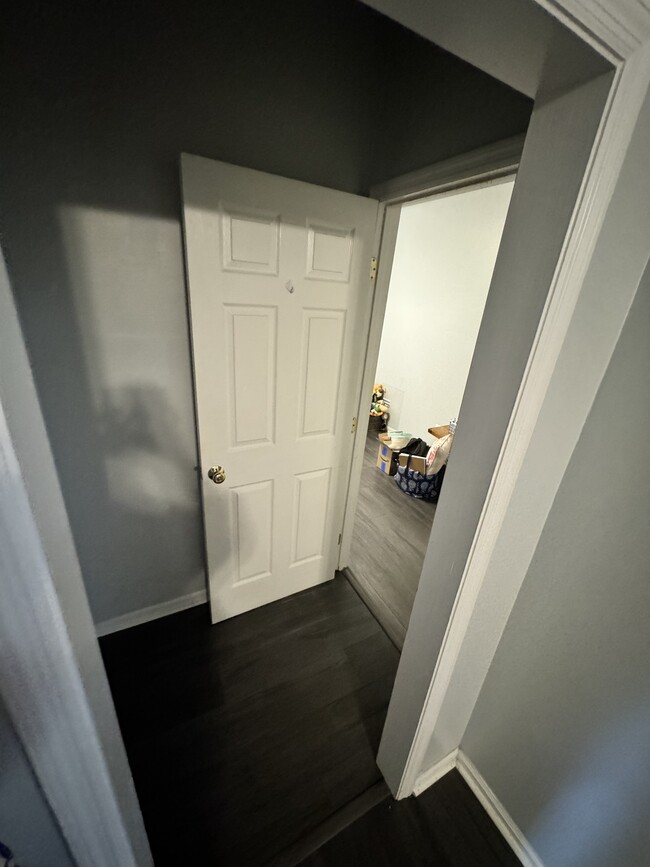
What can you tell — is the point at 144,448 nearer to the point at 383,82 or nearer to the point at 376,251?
the point at 376,251

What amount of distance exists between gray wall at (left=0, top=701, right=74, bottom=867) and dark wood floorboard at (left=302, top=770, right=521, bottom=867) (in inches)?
36.7

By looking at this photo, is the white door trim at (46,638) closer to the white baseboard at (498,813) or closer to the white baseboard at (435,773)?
the white baseboard at (435,773)

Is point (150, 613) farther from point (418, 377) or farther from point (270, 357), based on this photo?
point (418, 377)

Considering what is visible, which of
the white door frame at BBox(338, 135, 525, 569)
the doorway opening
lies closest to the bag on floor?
the doorway opening

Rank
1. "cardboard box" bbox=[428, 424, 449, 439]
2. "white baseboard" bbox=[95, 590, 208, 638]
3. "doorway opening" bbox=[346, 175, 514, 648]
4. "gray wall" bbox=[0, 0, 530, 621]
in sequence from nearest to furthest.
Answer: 1. "gray wall" bbox=[0, 0, 530, 621]
2. "white baseboard" bbox=[95, 590, 208, 638]
3. "doorway opening" bbox=[346, 175, 514, 648]
4. "cardboard box" bbox=[428, 424, 449, 439]

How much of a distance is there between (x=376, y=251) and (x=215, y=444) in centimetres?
110

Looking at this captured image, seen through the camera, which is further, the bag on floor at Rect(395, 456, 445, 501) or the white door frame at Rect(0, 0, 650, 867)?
the bag on floor at Rect(395, 456, 445, 501)

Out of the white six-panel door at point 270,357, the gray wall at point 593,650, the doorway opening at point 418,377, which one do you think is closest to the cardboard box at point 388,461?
the doorway opening at point 418,377

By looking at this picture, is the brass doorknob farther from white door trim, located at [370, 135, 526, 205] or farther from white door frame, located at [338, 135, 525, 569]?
white door trim, located at [370, 135, 526, 205]

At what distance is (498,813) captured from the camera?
3.80 feet

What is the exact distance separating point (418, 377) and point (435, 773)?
3.17 m

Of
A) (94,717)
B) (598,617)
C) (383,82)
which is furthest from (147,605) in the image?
(383,82)

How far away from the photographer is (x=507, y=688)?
108 cm

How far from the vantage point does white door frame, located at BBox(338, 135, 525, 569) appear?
3.51 feet
